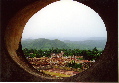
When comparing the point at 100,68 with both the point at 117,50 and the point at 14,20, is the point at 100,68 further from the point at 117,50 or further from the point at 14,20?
the point at 14,20

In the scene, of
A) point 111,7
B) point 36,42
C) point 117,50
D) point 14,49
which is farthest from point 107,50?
point 36,42

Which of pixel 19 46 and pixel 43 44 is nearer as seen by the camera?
pixel 19 46

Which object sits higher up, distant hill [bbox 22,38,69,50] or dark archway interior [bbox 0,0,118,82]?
distant hill [bbox 22,38,69,50]

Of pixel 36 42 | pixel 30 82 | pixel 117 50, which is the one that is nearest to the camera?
pixel 117 50

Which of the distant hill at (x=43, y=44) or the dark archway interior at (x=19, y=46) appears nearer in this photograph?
the dark archway interior at (x=19, y=46)

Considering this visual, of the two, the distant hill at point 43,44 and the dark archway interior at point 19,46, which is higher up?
the distant hill at point 43,44

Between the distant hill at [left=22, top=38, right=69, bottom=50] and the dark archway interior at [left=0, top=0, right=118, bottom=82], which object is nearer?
the dark archway interior at [left=0, top=0, right=118, bottom=82]

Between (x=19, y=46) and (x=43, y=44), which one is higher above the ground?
(x=43, y=44)

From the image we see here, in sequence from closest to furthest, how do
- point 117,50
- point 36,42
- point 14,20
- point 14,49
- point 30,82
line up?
point 117,50, point 30,82, point 14,20, point 14,49, point 36,42
